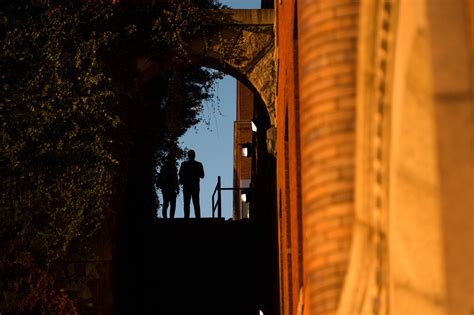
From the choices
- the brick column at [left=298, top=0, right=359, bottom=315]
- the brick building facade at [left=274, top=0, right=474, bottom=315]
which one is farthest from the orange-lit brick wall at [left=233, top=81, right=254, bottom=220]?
the brick building facade at [left=274, top=0, right=474, bottom=315]

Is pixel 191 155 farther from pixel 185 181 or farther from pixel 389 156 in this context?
pixel 389 156

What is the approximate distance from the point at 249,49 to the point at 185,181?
12.8 ft

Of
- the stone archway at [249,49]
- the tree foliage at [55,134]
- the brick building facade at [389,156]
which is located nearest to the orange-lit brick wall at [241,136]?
the stone archway at [249,49]

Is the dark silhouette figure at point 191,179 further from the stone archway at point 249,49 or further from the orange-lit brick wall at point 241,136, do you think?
the orange-lit brick wall at point 241,136

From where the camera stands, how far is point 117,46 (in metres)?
14.1

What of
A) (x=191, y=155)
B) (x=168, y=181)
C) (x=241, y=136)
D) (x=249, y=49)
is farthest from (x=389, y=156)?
(x=241, y=136)

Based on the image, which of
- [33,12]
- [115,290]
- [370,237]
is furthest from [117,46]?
[370,237]

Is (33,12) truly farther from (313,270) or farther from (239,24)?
(313,270)

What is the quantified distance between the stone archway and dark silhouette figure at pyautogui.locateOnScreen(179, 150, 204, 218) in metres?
3.42

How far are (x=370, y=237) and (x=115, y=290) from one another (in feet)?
33.5

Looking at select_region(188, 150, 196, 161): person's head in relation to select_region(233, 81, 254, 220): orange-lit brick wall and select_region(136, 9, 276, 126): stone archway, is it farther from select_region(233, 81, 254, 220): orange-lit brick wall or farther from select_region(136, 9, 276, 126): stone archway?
select_region(233, 81, 254, 220): orange-lit brick wall

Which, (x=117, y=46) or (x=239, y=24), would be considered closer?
(x=117, y=46)

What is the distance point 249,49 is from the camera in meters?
15.6

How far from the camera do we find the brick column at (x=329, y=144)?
173 inches
